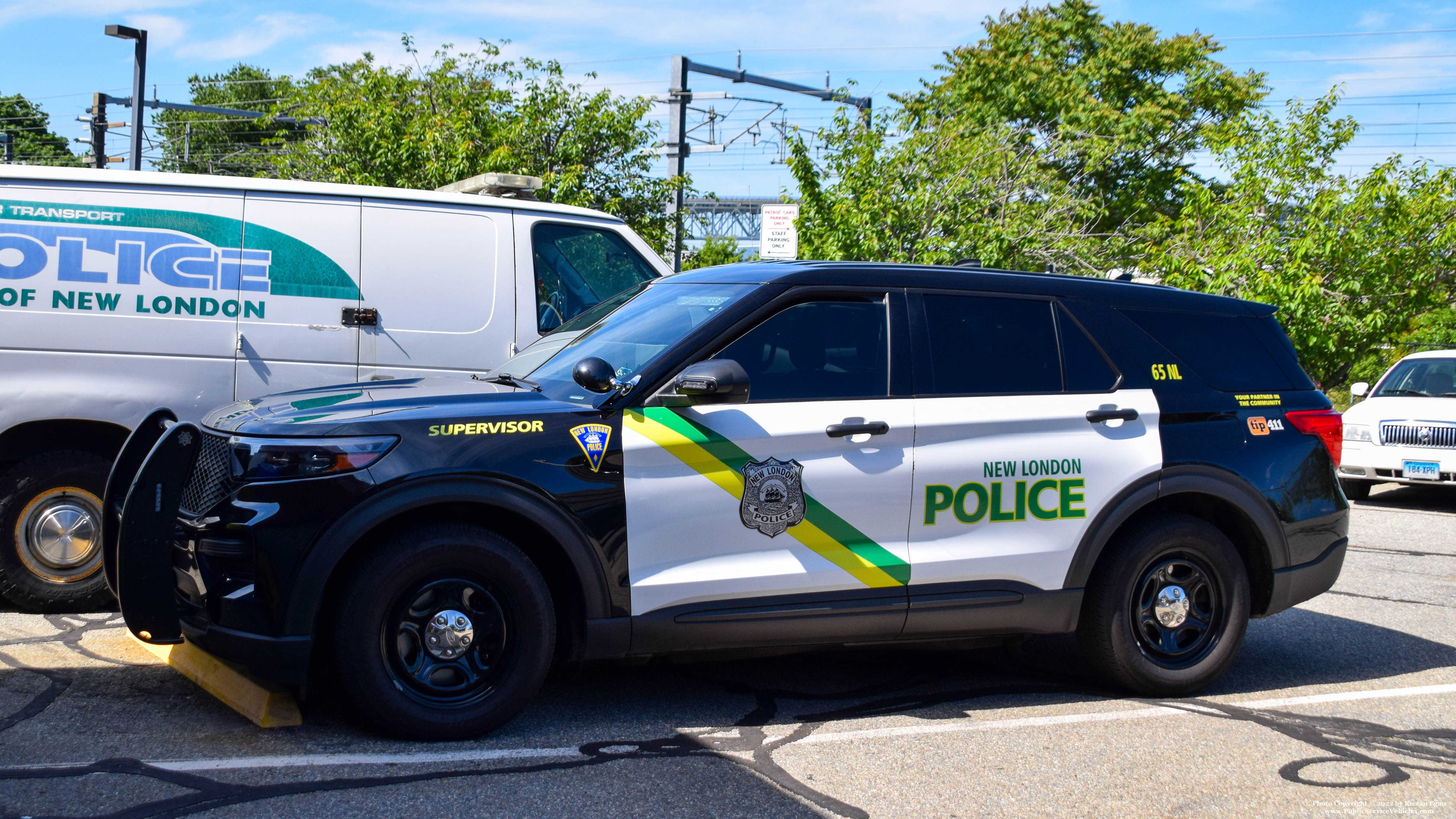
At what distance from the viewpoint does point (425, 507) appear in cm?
419

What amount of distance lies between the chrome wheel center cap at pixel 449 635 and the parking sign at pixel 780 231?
869cm

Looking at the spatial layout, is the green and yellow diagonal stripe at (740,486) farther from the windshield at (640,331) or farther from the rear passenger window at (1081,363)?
the rear passenger window at (1081,363)

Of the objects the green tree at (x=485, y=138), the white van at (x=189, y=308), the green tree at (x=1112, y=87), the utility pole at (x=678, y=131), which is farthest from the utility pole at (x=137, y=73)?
the green tree at (x=1112, y=87)

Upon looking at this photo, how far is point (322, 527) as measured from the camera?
13.3 feet

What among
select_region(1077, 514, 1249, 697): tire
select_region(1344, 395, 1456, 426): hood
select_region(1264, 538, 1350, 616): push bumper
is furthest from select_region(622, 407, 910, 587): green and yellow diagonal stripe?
select_region(1344, 395, 1456, 426): hood

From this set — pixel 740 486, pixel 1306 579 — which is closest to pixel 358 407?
pixel 740 486

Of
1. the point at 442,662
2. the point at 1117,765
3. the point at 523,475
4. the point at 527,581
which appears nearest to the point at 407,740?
Answer: the point at 442,662

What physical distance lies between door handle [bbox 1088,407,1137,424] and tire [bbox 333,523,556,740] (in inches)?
93.4

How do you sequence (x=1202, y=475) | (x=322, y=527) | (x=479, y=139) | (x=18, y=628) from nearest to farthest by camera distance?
(x=322, y=527) < (x=1202, y=475) < (x=18, y=628) < (x=479, y=139)

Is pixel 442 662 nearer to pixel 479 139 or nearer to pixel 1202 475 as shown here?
pixel 1202 475

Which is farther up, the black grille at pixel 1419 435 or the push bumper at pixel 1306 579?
the black grille at pixel 1419 435

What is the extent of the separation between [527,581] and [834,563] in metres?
1.17

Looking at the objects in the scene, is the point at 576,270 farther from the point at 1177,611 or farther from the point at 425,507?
the point at 1177,611

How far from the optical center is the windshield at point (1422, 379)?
13094mm
